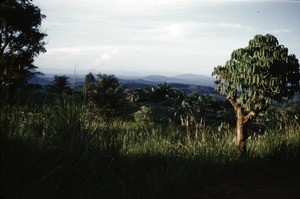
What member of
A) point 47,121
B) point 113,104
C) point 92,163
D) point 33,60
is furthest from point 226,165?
point 33,60

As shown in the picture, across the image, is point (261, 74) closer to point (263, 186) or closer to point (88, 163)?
point (263, 186)

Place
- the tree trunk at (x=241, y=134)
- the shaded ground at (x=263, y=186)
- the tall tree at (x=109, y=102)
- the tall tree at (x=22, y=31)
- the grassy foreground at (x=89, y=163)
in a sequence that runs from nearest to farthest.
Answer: the grassy foreground at (x=89, y=163), the shaded ground at (x=263, y=186), the tree trunk at (x=241, y=134), the tall tree at (x=109, y=102), the tall tree at (x=22, y=31)

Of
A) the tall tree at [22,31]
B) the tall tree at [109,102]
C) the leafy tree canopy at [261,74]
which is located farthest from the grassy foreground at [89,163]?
the tall tree at [22,31]

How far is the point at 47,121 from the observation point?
4.62 metres

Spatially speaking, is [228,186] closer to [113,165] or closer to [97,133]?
[113,165]

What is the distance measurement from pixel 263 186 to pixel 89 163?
2780 millimetres

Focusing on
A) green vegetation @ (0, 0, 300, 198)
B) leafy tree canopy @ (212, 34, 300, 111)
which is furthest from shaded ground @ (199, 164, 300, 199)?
leafy tree canopy @ (212, 34, 300, 111)

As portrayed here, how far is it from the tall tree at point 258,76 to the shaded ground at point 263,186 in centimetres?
75

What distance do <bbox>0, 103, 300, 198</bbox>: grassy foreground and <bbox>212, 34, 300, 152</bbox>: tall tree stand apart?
0.99 metres

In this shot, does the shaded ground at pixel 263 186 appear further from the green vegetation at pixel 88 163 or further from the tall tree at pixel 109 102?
the tall tree at pixel 109 102

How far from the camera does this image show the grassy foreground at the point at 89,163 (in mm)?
3537

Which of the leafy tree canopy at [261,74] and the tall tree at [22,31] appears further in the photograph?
the tall tree at [22,31]

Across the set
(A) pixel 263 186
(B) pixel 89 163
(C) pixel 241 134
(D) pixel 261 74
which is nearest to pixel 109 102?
(C) pixel 241 134

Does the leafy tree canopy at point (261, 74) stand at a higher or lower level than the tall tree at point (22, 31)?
lower
